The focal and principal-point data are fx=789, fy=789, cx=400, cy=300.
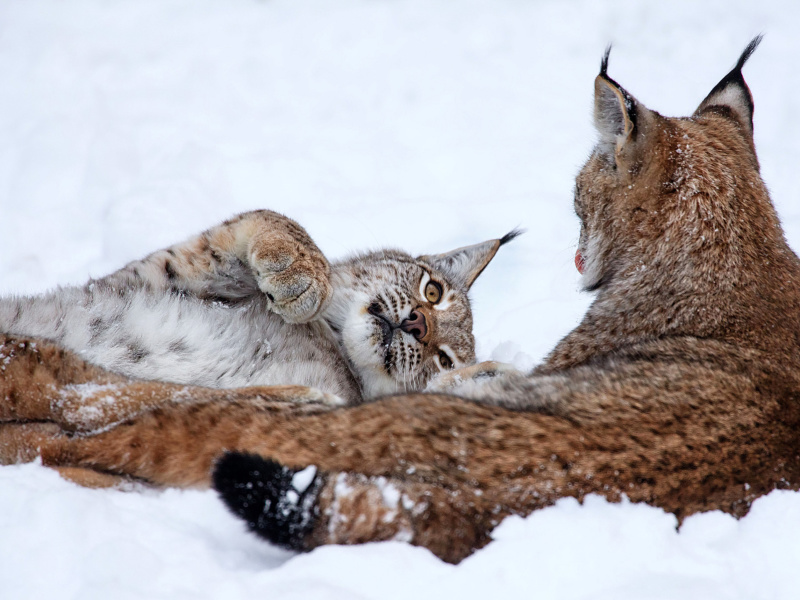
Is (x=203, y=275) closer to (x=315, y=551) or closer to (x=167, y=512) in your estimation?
(x=167, y=512)

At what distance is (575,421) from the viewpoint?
8.30 feet

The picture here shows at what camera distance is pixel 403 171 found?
6.46 meters

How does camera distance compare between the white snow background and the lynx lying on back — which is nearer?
the lynx lying on back

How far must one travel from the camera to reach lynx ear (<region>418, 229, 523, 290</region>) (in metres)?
5.05

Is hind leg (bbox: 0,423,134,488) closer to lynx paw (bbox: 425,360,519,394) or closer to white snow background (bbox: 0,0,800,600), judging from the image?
lynx paw (bbox: 425,360,519,394)

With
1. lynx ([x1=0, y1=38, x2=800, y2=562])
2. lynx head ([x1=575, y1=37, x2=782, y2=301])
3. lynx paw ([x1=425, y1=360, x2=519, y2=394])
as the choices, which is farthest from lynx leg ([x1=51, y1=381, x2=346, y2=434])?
lynx head ([x1=575, y1=37, x2=782, y2=301])

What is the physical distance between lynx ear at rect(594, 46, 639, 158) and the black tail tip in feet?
7.65

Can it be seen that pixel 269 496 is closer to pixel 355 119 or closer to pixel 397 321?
pixel 397 321

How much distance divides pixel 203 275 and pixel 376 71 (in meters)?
3.69

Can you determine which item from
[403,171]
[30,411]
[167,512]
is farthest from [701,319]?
[403,171]

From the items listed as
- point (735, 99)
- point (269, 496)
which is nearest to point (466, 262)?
point (735, 99)

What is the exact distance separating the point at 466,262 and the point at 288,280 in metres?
1.57

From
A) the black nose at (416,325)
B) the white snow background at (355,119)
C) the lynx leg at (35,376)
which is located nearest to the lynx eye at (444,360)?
the black nose at (416,325)

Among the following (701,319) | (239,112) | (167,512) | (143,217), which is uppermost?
(239,112)
